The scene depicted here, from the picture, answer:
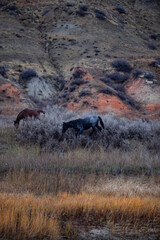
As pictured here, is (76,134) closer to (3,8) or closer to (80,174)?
(80,174)

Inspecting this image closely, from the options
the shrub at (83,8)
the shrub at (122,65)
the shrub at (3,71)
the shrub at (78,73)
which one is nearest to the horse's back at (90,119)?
the shrub at (78,73)

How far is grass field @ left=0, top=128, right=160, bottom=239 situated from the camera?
167 inches

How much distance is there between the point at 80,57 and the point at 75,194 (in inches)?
1387

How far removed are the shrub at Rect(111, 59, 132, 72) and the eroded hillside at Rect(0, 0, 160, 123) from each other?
59 millimetres

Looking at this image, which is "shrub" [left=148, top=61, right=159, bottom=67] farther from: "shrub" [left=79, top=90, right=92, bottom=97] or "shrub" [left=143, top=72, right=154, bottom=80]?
"shrub" [left=79, top=90, right=92, bottom=97]

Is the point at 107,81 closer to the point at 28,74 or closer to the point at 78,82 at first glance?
the point at 78,82

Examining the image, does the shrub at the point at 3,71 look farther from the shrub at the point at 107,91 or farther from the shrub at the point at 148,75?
the shrub at the point at 148,75

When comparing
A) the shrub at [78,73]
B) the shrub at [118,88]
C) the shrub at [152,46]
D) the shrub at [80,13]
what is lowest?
the shrub at [118,88]

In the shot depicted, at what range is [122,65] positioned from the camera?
34.5 metres

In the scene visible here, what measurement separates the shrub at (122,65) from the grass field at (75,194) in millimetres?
24751

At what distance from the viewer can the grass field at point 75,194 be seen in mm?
4238

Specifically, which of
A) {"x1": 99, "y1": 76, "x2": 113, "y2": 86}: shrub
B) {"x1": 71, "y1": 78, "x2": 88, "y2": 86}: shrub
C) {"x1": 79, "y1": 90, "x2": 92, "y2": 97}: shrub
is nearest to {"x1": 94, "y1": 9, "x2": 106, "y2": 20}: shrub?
{"x1": 99, "y1": 76, "x2": 113, "y2": 86}: shrub

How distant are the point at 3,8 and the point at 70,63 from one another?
2606cm

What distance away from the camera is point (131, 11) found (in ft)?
203
